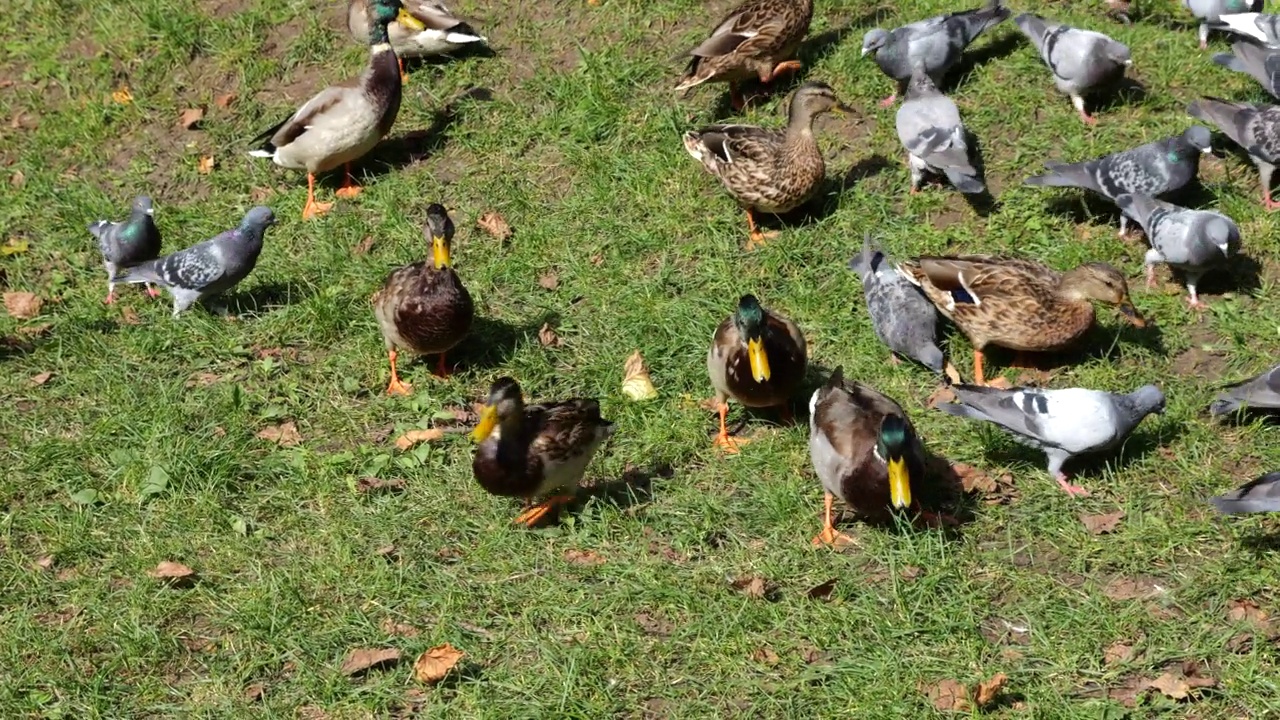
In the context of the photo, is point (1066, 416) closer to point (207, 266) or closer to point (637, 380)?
point (637, 380)

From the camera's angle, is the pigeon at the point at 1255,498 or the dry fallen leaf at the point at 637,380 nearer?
the pigeon at the point at 1255,498

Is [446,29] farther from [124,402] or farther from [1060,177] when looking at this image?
[1060,177]

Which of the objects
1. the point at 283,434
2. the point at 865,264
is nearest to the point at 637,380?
the point at 865,264

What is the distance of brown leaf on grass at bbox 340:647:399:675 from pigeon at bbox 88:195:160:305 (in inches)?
135

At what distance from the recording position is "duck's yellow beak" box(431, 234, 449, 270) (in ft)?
21.7

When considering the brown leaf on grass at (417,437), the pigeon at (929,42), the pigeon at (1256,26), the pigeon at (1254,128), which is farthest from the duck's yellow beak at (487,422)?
the pigeon at (1256,26)

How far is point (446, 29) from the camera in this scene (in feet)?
30.1

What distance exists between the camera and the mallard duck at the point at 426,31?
9.13 metres

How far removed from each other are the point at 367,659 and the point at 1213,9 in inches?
256

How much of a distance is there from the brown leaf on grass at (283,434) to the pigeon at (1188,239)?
14.4 feet

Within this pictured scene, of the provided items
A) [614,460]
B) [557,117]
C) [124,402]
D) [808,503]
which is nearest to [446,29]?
[557,117]

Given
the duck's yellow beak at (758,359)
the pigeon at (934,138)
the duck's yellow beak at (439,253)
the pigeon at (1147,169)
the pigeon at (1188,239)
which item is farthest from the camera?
the pigeon at (934,138)

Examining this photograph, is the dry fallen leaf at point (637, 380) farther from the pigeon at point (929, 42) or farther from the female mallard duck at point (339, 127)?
the pigeon at point (929, 42)

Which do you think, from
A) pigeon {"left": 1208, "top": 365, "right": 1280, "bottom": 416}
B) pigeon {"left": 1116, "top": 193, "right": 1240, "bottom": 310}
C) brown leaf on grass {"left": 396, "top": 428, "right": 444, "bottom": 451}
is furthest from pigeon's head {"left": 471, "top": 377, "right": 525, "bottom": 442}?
pigeon {"left": 1116, "top": 193, "right": 1240, "bottom": 310}
